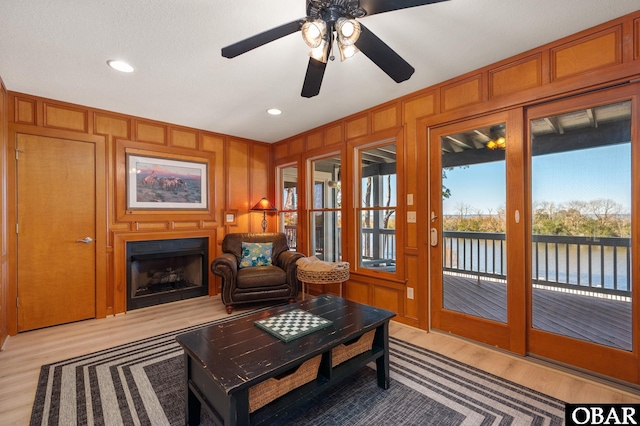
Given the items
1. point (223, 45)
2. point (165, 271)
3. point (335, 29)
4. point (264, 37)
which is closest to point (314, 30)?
point (335, 29)

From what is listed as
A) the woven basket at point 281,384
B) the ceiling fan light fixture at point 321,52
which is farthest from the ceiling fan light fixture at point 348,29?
the woven basket at point 281,384

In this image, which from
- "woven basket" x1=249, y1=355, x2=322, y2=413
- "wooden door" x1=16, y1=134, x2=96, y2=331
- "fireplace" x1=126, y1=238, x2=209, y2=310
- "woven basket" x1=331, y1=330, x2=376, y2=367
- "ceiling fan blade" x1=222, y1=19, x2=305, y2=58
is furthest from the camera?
"fireplace" x1=126, y1=238, x2=209, y2=310

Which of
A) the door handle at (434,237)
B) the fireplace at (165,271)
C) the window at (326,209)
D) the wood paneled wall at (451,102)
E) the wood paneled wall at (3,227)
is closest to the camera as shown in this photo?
the wood paneled wall at (451,102)

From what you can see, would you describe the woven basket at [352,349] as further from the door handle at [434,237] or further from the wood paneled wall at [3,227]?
the wood paneled wall at [3,227]

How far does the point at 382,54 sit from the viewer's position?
1.72m

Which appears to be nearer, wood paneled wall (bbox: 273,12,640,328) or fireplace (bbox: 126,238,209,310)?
wood paneled wall (bbox: 273,12,640,328)

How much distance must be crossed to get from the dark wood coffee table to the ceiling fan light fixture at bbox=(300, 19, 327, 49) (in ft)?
5.50

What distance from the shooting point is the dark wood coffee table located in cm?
130

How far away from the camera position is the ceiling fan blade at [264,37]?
1.51 metres

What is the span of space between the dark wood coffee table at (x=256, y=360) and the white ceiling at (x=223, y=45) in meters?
2.04

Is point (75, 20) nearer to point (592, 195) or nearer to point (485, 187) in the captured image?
point (485, 187)

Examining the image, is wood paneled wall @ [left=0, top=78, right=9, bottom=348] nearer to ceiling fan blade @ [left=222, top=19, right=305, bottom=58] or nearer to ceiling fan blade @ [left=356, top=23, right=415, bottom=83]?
ceiling fan blade @ [left=222, top=19, right=305, bottom=58]

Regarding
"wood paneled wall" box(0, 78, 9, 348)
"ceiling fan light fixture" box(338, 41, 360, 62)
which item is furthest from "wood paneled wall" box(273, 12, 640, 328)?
"wood paneled wall" box(0, 78, 9, 348)

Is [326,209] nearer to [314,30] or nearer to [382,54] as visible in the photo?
[382,54]
